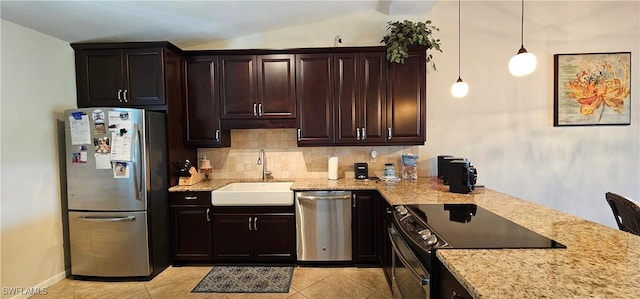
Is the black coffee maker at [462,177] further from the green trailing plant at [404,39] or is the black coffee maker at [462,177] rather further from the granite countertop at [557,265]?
the green trailing plant at [404,39]

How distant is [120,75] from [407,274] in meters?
3.16

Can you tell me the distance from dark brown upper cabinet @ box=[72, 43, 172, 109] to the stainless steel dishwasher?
178 cm

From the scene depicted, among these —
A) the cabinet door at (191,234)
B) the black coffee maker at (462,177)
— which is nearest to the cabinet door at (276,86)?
the cabinet door at (191,234)

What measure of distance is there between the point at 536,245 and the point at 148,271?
120 inches

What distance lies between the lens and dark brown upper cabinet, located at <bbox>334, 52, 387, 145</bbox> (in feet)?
10.4

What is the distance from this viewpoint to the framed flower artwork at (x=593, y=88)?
3340 mm

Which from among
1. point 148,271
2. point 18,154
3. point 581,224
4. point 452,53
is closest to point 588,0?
point 452,53

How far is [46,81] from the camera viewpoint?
2719mm

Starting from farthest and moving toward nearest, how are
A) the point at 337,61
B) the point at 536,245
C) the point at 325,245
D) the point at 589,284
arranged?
the point at 337,61 < the point at 325,245 < the point at 536,245 < the point at 589,284

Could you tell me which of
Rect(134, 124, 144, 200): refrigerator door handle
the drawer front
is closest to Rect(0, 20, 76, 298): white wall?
Rect(134, 124, 144, 200): refrigerator door handle

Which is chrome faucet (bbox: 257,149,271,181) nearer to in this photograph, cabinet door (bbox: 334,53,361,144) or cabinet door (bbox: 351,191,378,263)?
cabinet door (bbox: 334,53,361,144)

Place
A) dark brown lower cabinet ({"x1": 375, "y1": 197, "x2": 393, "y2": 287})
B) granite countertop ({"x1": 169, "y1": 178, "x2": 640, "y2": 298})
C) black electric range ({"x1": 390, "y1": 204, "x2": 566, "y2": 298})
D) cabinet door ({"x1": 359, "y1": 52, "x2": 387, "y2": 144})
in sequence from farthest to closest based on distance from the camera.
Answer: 1. cabinet door ({"x1": 359, "y1": 52, "x2": 387, "y2": 144})
2. dark brown lower cabinet ({"x1": 375, "y1": 197, "x2": 393, "y2": 287})
3. black electric range ({"x1": 390, "y1": 204, "x2": 566, "y2": 298})
4. granite countertop ({"x1": 169, "y1": 178, "x2": 640, "y2": 298})

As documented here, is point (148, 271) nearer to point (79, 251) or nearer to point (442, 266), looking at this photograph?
point (79, 251)

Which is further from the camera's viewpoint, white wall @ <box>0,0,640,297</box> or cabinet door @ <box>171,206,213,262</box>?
white wall @ <box>0,0,640,297</box>
